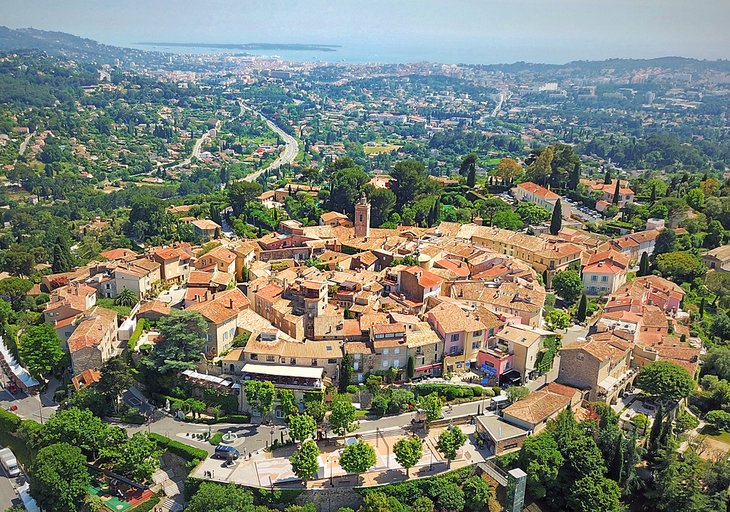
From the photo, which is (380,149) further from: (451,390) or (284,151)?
(451,390)

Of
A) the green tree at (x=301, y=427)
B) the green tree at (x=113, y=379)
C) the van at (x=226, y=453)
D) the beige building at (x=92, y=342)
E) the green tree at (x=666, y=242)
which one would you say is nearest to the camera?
the green tree at (x=301, y=427)

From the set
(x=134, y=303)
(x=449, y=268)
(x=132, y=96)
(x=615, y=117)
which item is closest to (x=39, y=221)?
(x=134, y=303)

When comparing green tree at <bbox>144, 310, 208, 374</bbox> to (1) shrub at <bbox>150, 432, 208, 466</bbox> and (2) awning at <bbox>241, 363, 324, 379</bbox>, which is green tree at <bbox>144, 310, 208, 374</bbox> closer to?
(2) awning at <bbox>241, 363, 324, 379</bbox>

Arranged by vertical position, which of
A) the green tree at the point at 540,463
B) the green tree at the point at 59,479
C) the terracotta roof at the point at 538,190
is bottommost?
the green tree at the point at 59,479

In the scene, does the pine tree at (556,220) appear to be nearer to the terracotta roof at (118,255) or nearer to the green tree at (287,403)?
the green tree at (287,403)

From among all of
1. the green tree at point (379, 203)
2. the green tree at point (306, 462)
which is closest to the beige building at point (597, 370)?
the green tree at point (306, 462)

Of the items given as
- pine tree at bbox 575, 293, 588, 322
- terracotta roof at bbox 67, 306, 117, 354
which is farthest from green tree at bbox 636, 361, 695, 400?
terracotta roof at bbox 67, 306, 117, 354

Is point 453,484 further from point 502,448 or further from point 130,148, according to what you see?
point 130,148
